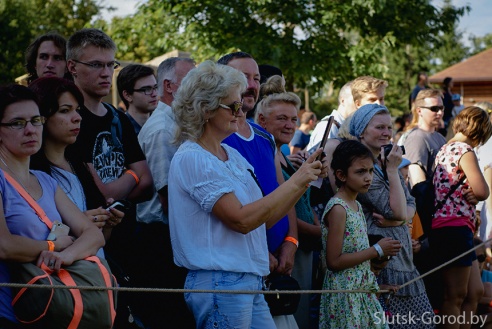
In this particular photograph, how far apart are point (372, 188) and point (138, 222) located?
1822 millimetres

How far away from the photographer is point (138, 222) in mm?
4199

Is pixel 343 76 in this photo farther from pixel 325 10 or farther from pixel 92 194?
pixel 92 194

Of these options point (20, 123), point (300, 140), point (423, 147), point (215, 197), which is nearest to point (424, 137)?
point (423, 147)

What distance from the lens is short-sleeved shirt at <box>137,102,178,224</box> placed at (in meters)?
4.14

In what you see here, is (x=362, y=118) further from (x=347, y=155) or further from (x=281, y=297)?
(x=281, y=297)

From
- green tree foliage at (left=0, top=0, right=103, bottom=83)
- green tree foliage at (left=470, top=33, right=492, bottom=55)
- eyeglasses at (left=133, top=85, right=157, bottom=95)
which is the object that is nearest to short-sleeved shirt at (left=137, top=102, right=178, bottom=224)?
eyeglasses at (left=133, top=85, right=157, bottom=95)

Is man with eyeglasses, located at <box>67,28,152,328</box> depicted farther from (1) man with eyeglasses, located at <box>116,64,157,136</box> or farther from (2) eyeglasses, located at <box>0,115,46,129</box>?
(1) man with eyeglasses, located at <box>116,64,157,136</box>

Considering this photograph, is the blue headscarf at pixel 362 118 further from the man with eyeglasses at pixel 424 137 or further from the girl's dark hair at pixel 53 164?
the girl's dark hair at pixel 53 164

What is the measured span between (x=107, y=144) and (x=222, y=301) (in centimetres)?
123

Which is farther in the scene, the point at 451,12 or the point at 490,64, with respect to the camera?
the point at 490,64

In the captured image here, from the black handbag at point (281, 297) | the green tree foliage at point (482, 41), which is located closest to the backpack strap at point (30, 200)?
the black handbag at point (281, 297)

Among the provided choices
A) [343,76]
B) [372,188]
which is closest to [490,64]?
[343,76]

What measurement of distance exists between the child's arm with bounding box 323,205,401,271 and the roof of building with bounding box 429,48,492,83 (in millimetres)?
29419

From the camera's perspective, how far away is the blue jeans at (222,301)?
3.39 meters
